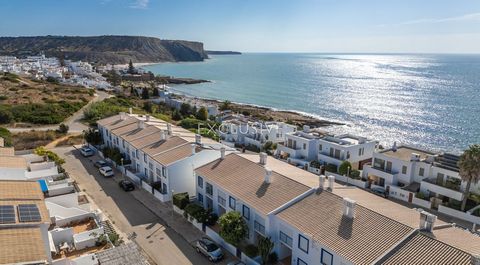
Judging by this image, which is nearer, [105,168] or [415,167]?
[415,167]

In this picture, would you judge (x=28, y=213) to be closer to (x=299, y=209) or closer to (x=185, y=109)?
(x=299, y=209)

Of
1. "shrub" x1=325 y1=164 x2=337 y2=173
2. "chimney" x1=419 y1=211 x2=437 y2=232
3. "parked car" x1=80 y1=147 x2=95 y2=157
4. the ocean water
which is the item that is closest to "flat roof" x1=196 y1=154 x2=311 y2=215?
"chimney" x1=419 y1=211 x2=437 y2=232

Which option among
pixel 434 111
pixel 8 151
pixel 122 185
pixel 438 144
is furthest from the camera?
pixel 434 111

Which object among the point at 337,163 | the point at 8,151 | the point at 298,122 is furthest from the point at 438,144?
the point at 8,151

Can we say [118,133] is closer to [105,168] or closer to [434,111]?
[105,168]

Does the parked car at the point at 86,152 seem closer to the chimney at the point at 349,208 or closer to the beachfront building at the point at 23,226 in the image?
the beachfront building at the point at 23,226

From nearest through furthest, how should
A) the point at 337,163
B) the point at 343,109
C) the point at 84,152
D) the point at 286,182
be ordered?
the point at 286,182
the point at 337,163
the point at 84,152
the point at 343,109

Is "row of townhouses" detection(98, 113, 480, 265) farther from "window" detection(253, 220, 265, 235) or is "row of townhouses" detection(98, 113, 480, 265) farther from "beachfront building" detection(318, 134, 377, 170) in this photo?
"beachfront building" detection(318, 134, 377, 170)
